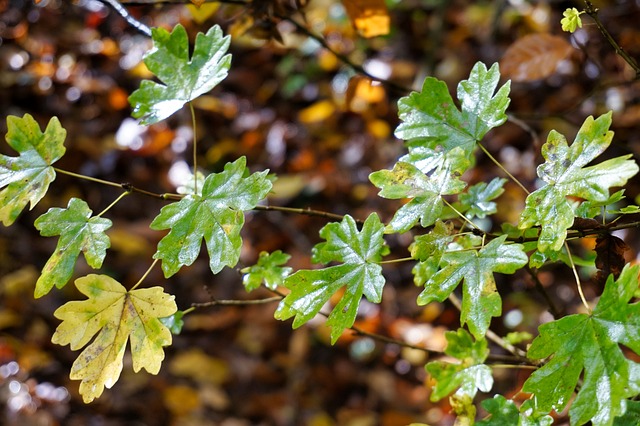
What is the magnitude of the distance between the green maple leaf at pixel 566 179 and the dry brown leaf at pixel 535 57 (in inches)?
36.2

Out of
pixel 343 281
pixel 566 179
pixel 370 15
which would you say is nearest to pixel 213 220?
pixel 343 281

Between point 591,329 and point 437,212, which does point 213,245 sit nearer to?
point 437,212

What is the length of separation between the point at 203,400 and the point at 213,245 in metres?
2.15

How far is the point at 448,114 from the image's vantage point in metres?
0.98

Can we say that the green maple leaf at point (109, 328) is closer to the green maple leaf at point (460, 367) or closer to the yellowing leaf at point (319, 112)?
the green maple leaf at point (460, 367)

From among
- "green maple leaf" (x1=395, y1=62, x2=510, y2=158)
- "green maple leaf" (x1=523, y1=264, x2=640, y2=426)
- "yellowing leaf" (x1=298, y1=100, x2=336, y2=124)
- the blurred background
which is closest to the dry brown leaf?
the blurred background

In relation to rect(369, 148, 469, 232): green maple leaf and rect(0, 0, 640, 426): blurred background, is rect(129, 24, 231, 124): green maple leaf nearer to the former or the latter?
rect(369, 148, 469, 232): green maple leaf

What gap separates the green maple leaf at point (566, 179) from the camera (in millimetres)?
795

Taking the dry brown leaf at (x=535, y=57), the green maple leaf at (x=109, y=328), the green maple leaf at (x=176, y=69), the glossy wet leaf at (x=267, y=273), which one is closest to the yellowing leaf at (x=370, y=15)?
the dry brown leaf at (x=535, y=57)

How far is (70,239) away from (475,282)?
603 mm

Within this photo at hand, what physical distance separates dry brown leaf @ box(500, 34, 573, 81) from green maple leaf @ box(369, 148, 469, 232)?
3.01 feet

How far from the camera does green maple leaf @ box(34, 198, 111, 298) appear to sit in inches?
36.9

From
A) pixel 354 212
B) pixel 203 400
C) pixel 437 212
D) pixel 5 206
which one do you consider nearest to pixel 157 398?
pixel 203 400

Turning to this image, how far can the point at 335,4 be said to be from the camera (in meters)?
3.30
